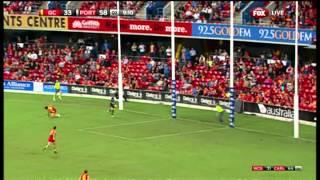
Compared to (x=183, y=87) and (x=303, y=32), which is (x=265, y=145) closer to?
(x=303, y=32)

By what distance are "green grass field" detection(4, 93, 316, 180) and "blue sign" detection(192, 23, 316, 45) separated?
17.6ft

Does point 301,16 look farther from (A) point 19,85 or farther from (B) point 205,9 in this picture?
(A) point 19,85

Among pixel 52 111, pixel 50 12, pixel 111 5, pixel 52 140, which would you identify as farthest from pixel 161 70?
pixel 52 140

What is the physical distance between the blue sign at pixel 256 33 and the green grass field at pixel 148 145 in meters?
5.36

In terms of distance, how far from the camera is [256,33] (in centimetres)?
4012

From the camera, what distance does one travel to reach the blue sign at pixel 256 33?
3750 centimetres

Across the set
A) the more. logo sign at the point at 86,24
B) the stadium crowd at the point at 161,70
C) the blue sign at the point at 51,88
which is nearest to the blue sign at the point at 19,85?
the stadium crowd at the point at 161,70

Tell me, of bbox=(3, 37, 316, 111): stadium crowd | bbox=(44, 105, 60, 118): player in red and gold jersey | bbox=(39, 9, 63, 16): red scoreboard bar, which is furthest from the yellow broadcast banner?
bbox=(44, 105, 60, 118): player in red and gold jersey

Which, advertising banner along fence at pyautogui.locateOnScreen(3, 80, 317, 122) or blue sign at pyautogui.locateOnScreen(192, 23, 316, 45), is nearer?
advertising banner along fence at pyautogui.locateOnScreen(3, 80, 317, 122)

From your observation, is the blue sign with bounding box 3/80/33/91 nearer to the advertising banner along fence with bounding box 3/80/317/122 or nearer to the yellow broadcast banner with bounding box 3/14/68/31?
the advertising banner along fence with bounding box 3/80/317/122

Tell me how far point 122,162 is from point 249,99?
14.6 m

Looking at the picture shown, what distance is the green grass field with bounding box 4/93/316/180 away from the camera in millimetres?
23578

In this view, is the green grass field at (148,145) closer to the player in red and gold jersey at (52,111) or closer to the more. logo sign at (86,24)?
the player in red and gold jersey at (52,111)

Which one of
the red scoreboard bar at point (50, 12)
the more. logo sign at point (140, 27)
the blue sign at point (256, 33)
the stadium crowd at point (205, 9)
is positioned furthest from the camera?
the red scoreboard bar at point (50, 12)
